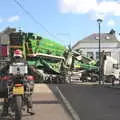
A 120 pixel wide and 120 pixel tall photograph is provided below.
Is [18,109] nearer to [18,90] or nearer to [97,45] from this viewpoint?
[18,90]

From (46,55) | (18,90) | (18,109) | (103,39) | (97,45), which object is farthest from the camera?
(103,39)

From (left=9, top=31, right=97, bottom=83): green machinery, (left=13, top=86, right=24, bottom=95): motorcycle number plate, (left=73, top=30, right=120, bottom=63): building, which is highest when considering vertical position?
(left=73, top=30, right=120, bottom=63): building

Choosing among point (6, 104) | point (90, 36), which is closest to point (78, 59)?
point (6, 104)

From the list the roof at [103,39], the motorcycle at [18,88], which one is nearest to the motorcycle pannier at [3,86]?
the motorcycle at [18,88]

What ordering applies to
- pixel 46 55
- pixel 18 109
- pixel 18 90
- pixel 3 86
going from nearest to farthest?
pixel 18 109, pixel 18 90, pixel 3 86, pixel 46 55

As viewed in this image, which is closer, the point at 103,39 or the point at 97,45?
the point at 97,45

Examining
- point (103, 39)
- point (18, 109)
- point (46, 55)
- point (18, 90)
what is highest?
point (103, 39)

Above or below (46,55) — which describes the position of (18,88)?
below

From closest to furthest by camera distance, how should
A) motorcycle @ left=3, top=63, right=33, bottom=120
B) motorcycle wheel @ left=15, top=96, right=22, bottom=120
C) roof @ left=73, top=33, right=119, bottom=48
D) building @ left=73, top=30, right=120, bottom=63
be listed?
motorcycle wheel @ left=15, top=96, right=22, bottom=120, motorcycle @ left=3, top=63, right=33, bottom=120, building @ left=73, top=30, right=120, bottom=63, roof @ left=73, top=33, right=119, bottom=48

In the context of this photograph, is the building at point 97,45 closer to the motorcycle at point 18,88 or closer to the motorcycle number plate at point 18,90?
the motorcycle at point 18,88

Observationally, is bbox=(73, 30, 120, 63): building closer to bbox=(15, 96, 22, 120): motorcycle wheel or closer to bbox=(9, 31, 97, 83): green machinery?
bbox=(9, 31, 97, 83): green machinery

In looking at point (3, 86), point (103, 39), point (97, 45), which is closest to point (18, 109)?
point (3, 86)

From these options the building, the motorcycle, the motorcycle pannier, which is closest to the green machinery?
the motorcycle pannier

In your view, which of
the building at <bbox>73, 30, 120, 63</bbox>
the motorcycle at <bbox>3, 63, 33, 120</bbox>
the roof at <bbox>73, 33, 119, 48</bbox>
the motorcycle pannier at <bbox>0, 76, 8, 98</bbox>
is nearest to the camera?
the motorcycle at <bbox>3, 63, 33, 120</bbox>
